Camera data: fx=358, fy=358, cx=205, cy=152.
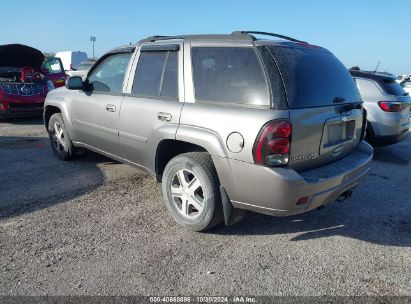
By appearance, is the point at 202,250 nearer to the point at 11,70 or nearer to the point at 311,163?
the point at 311,163

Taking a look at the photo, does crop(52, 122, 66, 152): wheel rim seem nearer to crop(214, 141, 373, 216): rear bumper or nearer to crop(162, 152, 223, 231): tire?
crop(162, 152, 223, 231): tire

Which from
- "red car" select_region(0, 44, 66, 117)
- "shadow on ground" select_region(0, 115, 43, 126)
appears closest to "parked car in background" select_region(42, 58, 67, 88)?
"red car" select_region(0, 44, 66, 117)

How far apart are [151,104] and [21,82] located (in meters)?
7.06

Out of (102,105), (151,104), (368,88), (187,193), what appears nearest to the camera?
(187,193)

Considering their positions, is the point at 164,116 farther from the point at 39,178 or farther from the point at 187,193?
the point at 39,178

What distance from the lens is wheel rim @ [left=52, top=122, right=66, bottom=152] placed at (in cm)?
562

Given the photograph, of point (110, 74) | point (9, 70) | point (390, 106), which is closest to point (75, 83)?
point (110, 74)

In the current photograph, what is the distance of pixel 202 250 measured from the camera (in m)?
3.22

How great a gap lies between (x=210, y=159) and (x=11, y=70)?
8541 mm

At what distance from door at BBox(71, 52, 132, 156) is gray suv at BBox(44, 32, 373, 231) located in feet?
0.32

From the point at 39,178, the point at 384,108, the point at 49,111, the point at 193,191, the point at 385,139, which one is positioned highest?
the point at 384,108

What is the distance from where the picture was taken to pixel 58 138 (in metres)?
5.73

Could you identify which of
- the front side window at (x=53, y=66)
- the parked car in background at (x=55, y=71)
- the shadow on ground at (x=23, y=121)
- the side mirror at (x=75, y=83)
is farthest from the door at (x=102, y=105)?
the front side window at (x=53, y=66)

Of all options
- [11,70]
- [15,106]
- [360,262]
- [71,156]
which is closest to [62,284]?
[360,262]
